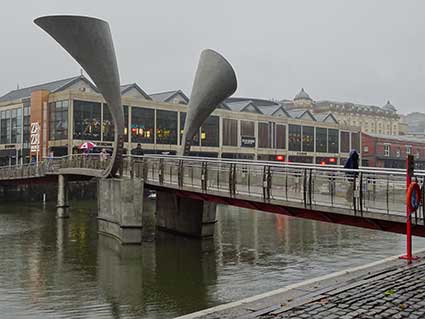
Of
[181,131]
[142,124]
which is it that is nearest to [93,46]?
[142,124]

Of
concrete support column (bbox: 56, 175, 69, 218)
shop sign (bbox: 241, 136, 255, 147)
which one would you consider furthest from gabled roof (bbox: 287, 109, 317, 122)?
concrete support column (bbox: 56, 175, 69, 218)

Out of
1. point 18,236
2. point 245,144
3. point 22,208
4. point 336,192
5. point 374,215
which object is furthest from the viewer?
point 245,144

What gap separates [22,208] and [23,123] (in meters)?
23.6

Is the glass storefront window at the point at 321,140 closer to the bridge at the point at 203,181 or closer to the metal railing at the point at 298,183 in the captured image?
the bridge at the point at 203,181

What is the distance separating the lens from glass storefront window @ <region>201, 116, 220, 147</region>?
7225 cm

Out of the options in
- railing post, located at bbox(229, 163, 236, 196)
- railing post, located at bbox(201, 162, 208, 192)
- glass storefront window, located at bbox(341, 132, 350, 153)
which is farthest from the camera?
glass storefront window, located at bbox(341, 132, 350, 153)

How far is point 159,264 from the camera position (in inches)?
779

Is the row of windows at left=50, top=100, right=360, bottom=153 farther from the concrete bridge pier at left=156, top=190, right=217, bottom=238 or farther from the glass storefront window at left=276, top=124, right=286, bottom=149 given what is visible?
the concrete bridge pier at left=156, top=190, right=217, bottom=238

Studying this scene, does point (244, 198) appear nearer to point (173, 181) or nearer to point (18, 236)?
point (173, 181)

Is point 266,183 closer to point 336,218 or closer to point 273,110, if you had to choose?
point 336,218

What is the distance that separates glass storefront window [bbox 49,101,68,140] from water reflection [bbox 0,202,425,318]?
2909cm

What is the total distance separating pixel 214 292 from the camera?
1519cm

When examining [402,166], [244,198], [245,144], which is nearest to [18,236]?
[244,198]

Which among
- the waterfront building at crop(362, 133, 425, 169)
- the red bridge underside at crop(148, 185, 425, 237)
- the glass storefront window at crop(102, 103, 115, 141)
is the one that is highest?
the glass storefront window at crop(102, 103, 115, 141)
